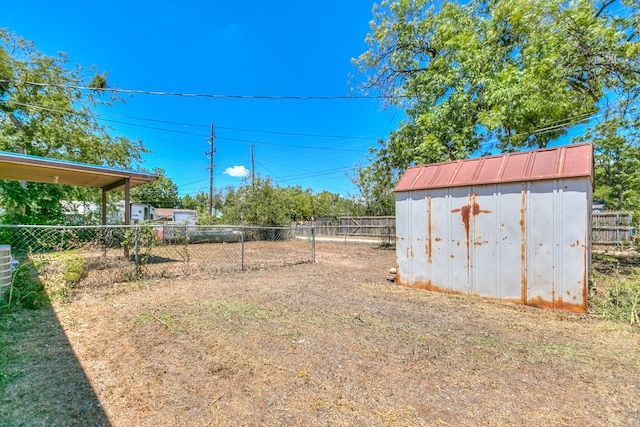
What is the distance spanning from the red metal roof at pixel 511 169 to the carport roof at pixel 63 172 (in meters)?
7.23

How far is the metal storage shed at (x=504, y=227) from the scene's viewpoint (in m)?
3.91

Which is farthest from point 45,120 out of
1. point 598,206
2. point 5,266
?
point 598,206

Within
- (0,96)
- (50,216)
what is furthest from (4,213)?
(0,96)

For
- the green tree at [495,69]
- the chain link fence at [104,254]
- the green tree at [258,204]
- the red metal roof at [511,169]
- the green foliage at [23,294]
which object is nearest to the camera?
the green foliage at [23,294]

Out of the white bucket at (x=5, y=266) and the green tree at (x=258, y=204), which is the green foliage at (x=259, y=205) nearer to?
the green tree at (x=258, y=204)

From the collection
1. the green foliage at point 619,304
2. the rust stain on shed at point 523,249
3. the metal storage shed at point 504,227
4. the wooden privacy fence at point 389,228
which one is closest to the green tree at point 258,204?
the wooden privacy fence at point 389,228

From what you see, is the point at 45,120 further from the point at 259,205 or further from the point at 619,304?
the point at 619,304

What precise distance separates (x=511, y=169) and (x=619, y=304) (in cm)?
232

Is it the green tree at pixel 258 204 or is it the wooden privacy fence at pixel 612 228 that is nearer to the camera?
the wooden privacy fence at pixel 612 228

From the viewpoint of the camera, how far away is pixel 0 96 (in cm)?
1149

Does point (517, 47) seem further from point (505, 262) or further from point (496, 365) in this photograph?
point (496, 365)

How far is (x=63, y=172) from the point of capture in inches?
297

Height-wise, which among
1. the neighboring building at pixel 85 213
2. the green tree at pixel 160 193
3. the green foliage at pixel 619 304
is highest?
the green tree at pixel 160 193

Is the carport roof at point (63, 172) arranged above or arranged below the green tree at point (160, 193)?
below
